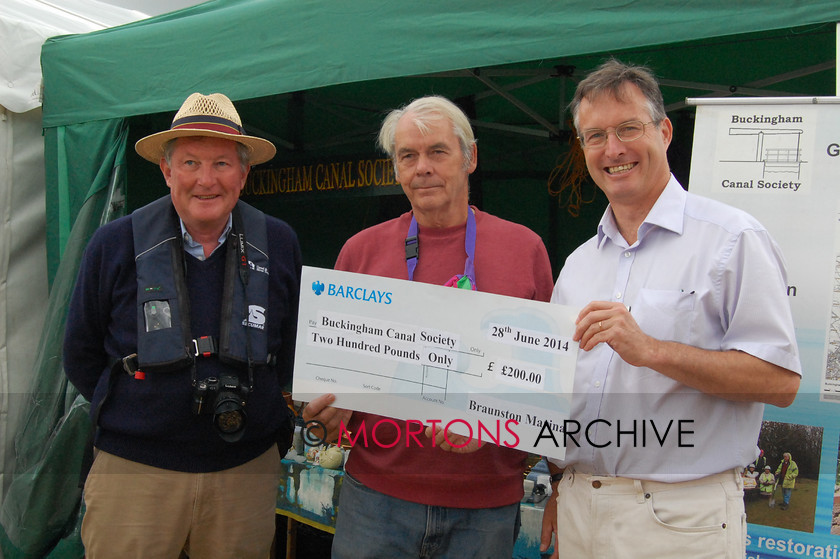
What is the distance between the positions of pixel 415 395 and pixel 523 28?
151cm

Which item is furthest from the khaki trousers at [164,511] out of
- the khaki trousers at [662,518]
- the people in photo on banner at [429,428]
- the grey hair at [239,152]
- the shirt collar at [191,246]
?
Result: the khaki trousers at [662,518]

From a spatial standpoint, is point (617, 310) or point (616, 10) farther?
point (616, 10)

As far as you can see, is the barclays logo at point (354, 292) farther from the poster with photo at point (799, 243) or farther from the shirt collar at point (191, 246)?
the poster with photo at point (799, 243)

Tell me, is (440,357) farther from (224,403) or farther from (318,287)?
(224,403)

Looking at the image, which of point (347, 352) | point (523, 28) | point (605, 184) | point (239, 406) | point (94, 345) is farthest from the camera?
point (523, 28)

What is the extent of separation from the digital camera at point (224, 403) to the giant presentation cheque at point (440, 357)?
0.86ft

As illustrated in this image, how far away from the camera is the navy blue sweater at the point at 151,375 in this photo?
2.15 metres

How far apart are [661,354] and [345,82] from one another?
2041mm

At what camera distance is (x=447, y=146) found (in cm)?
202

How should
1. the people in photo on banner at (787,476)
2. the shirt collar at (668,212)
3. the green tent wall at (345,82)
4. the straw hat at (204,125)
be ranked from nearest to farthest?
the shirt collar at (668,212), the people in photo on banner at (787,476), the straw hat at (204,125), the green tent wall at (345,82)

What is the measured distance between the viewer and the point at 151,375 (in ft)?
7.04

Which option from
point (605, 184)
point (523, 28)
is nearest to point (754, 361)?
point (605, 184)

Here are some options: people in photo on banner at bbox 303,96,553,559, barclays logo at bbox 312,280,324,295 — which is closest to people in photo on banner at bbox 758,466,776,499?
people in photo on banner at bbox 303,96,553,559

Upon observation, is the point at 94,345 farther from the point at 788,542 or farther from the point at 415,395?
the point at 788,542
